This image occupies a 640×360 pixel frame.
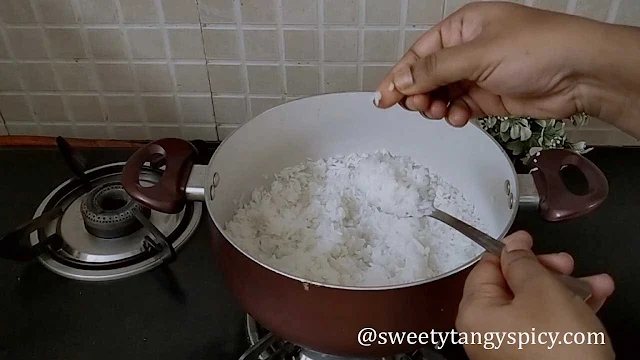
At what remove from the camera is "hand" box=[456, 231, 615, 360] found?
45 centimetres

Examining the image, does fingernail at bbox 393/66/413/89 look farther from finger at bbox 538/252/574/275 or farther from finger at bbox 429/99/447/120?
finger at bbox 538/252/574/275

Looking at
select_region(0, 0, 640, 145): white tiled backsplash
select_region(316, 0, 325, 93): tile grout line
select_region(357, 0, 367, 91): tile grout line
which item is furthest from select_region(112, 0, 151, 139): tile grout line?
select_region(357, 0, 367, 91): tile grout line

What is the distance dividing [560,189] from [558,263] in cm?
17

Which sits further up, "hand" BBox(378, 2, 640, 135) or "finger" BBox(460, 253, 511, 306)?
"hand" BBox(378, 2, 640, 135)

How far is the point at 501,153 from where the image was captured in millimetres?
725

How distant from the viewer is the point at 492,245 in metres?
0.59

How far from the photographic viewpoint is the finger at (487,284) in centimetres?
49

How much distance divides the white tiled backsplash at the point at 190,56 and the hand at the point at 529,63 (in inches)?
8.7

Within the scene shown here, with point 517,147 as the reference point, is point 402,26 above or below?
above

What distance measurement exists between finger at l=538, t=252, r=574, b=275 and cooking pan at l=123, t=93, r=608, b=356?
0.07m

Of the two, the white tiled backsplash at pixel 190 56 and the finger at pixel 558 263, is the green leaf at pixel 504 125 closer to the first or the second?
the white tiled backsplash at pixel 190 56

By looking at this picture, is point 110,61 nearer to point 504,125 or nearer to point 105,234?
point 105,234

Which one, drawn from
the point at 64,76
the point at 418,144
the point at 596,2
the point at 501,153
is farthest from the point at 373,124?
the point at 64,76

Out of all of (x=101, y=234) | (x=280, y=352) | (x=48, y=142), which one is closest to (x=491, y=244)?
(x=280, y=352)
